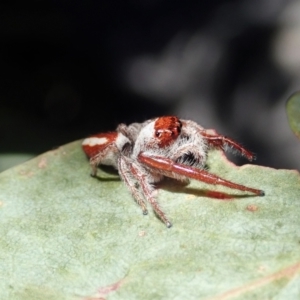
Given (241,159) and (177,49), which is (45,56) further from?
(241,159)

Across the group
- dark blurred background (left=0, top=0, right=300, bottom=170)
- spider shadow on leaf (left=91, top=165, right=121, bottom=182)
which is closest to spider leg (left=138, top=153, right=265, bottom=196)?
spider shadow on leaf (left=91, top=165, right=121, bottom=182)

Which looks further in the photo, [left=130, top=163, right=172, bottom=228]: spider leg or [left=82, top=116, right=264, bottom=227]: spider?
[left=82, top=116, right=264, bottom=227]: spider

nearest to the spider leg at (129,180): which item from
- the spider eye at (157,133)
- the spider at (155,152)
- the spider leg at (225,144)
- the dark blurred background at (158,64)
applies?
the spider at (155,152)

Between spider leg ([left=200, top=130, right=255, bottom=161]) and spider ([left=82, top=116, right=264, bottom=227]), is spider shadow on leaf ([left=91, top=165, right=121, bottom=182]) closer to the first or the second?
spider ([left=82, top=116, right=264, bottom=227])

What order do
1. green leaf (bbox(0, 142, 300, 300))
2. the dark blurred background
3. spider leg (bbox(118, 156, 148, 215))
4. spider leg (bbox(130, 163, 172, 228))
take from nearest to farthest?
1. green leaf (bbox(0, 142, 300, 300))
2. spider leg (bbox(130, 163, 172, 228))
3. spider leg (bbox(118, 156, 148, 215))
4. the dark blurred background

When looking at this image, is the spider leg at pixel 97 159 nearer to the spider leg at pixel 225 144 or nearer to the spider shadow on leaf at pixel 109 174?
the spider shadow on leaf at pixel 109 174

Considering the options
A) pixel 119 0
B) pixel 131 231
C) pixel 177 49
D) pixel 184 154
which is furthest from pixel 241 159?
pixel 119 0

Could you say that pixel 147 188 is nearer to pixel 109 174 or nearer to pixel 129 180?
pixel 129 180

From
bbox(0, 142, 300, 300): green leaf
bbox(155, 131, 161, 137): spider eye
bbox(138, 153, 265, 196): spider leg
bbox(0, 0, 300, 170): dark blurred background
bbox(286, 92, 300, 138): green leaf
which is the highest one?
bbox(0, 0, 300, 170): dark blurred background

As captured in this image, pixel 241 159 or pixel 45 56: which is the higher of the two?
pixel 45 56
